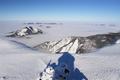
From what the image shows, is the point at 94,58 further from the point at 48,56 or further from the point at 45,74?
the point at 45,74

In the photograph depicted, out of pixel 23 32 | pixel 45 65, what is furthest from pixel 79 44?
pixel 23 32

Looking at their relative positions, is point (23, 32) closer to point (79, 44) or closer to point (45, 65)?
point (79, 44)

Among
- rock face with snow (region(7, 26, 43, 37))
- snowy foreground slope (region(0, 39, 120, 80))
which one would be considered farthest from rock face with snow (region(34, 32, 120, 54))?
rock face with snow (region(7, 26, 43, 37))

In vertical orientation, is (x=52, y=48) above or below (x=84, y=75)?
below

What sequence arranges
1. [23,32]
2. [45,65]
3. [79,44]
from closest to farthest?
[45,65]
[79,44]
[23,32]

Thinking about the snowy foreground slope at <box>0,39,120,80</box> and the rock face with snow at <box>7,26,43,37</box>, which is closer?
the snowy foreground slope at <box>0,39,120,80</box>

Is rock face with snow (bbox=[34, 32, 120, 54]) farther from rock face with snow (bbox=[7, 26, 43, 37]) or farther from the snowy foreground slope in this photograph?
rock face with snow (bbox=[7, 26, 43, 37])

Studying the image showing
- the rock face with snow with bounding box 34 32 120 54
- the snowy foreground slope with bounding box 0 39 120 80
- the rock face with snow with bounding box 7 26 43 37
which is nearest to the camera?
the snowy foreground slope with bounding box 0 39 120 80

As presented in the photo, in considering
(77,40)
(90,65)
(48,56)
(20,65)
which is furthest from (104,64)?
(77,40)
